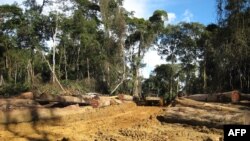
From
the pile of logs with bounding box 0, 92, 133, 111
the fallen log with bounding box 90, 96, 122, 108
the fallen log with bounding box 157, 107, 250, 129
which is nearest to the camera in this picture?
the fallen log with bounding box 157, 107, 250, 129

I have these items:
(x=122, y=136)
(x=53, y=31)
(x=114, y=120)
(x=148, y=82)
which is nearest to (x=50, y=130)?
(x=122, y=136)

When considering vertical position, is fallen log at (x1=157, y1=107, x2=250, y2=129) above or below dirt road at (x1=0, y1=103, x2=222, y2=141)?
above

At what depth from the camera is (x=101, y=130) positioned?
29.8 ft

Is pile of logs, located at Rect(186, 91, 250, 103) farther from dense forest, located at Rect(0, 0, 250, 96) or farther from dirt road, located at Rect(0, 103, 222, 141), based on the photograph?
dense forest, located at Rect(0, 0, 250, 96)

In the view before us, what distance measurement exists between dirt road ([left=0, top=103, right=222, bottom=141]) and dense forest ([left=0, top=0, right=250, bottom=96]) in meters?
15.1

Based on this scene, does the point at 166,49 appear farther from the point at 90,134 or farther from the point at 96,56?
the point at 90,134

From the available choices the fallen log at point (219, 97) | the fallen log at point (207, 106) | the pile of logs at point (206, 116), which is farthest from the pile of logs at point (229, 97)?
the pile of logs at point (206, 116)

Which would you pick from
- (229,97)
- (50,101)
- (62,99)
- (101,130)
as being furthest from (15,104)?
(229,97)

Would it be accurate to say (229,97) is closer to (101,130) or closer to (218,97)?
(218,97)

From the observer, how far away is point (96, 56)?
33469mm

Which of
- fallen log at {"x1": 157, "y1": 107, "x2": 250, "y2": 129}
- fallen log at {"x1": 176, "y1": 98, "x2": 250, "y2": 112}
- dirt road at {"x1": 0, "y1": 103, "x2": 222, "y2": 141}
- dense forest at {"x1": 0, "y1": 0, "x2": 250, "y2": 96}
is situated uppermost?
dense forest at {"x1": 0, "y1": 0, "x2": 250, "y2": 96}

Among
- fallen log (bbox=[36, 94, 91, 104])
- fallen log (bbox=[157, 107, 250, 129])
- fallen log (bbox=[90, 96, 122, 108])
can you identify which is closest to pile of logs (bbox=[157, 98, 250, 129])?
fallen log (bbox=[157, 107, 250, 129])

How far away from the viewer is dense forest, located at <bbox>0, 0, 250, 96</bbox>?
100 ft

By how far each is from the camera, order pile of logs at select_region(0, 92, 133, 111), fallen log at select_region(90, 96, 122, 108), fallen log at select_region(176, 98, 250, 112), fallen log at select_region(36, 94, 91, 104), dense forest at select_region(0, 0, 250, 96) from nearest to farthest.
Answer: fallen log at select_region(176, 98, 250, 112), pile of logs at select_region(0, 92, 133, 111), fallen log at select_region(36, 94, 91, 104), fallen log at select_region(90, 96, 122, 108), dense forest at select_region(0, 0, 250, 96)
